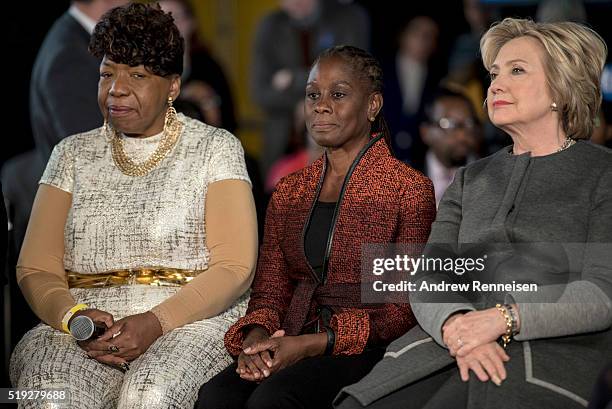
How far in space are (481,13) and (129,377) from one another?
4.41 meters

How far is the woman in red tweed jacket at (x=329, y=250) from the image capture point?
3283 millimetres

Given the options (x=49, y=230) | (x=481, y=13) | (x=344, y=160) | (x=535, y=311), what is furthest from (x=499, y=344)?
(x=481, y=13)

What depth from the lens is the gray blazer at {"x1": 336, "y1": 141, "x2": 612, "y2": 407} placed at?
2.95 m

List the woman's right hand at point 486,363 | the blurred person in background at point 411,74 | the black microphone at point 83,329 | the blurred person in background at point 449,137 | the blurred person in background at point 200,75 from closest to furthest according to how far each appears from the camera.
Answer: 1. the woman's right hand at point 486,363
2. the black microphone at point 83,329
3. the blurred person in background at point 449,137
4. the blurred person in background at point 200,75
5. the blurred person in background at point 411,74

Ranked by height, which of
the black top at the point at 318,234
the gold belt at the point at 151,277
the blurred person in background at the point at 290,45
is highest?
the blurred person in background at the point at 290,45

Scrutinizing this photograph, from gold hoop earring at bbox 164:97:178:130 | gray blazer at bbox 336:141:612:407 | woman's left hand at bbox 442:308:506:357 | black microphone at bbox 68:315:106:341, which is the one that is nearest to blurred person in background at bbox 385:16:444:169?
gold hoop earring at bbox 164:97:178:130

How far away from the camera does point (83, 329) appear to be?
3.36 m

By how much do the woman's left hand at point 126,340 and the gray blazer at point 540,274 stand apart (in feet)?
2.28

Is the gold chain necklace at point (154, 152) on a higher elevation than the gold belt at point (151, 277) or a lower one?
higher

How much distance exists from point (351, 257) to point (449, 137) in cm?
241

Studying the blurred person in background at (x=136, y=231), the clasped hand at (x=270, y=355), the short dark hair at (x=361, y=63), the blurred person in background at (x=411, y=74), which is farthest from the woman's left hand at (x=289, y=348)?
the blurred person in background at (x=411, y=74)

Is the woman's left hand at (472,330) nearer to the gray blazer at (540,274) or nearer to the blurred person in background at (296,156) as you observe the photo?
the gray blazer at (540,274)

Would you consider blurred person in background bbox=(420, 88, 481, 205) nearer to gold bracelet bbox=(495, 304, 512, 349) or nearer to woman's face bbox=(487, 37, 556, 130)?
woman's face bbox=(487, 37, 556, 130)

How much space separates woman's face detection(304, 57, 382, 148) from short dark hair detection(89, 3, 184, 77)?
51cm
